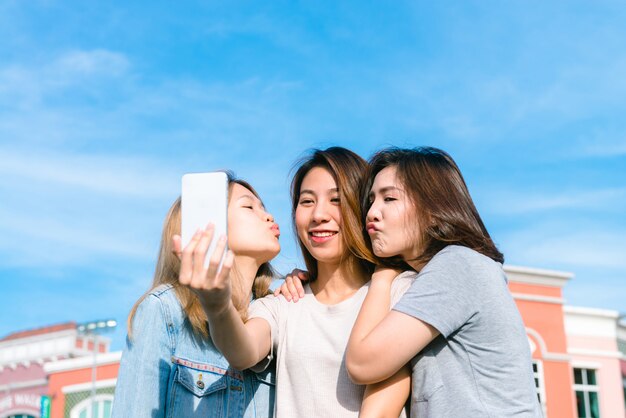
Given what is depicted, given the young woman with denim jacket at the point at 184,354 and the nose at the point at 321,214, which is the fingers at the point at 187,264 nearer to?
the young woman with denim jacket at the point at 184,354

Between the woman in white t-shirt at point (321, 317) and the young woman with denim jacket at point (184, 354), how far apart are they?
129 millimetres

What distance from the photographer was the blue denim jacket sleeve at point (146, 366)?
9.23ft

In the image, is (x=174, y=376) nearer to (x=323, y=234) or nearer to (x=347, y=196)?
(x=323, y=234)

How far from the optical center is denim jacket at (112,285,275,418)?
2.83 meters

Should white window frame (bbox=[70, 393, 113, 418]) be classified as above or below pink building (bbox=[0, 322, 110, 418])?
below

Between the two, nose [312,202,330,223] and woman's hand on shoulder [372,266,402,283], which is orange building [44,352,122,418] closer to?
nose [312,202,330,223]

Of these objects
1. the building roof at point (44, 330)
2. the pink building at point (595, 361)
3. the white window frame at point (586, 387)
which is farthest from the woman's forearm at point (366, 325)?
the building roof at point (44, 330)

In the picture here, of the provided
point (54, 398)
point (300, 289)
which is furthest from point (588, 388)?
point (300, 289)

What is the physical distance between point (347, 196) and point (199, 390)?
98 centimetres

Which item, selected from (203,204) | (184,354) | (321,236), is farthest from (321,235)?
(203,204)

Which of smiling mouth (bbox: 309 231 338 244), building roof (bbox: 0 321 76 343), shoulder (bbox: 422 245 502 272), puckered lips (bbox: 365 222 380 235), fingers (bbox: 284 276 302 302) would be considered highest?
building roof (bbox: 0 321 76 343)

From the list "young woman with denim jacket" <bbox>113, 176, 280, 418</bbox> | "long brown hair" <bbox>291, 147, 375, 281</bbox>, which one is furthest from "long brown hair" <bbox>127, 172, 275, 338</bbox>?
"long brown hair" <bbox>291, 147, 375, 281</bbox>

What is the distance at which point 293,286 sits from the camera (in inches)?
131

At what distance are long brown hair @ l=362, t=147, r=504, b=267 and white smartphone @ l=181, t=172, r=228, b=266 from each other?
2.75 ft
